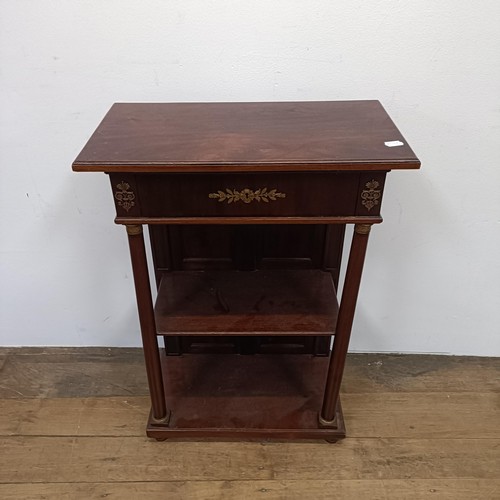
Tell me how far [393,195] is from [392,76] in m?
0.37

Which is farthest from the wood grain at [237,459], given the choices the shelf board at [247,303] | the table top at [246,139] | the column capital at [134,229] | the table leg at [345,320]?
the table top at [246,139]

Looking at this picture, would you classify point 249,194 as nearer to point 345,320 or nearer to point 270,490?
point 345,320

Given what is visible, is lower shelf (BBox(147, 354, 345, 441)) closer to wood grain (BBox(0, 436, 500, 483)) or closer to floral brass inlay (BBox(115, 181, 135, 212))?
wood grain (BBox(0, 436, 500, 483))

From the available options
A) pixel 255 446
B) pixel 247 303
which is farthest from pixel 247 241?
pixel 255 446

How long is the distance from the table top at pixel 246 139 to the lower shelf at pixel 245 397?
0.90 meters

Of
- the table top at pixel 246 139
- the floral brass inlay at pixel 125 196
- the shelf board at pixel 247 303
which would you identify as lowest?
the shelf board at pixel 247 303

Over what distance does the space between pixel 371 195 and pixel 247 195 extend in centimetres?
28

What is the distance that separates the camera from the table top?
1.04m

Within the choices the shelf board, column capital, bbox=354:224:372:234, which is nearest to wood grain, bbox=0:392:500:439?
the shelf board

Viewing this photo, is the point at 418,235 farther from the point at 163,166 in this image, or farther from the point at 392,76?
the point at 163,166

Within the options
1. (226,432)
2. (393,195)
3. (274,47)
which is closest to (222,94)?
(274,47)

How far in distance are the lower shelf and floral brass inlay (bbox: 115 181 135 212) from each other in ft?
2.56

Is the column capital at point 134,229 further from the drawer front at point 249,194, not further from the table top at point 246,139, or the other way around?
the table top at point 246,139

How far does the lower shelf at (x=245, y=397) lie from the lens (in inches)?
61.6
